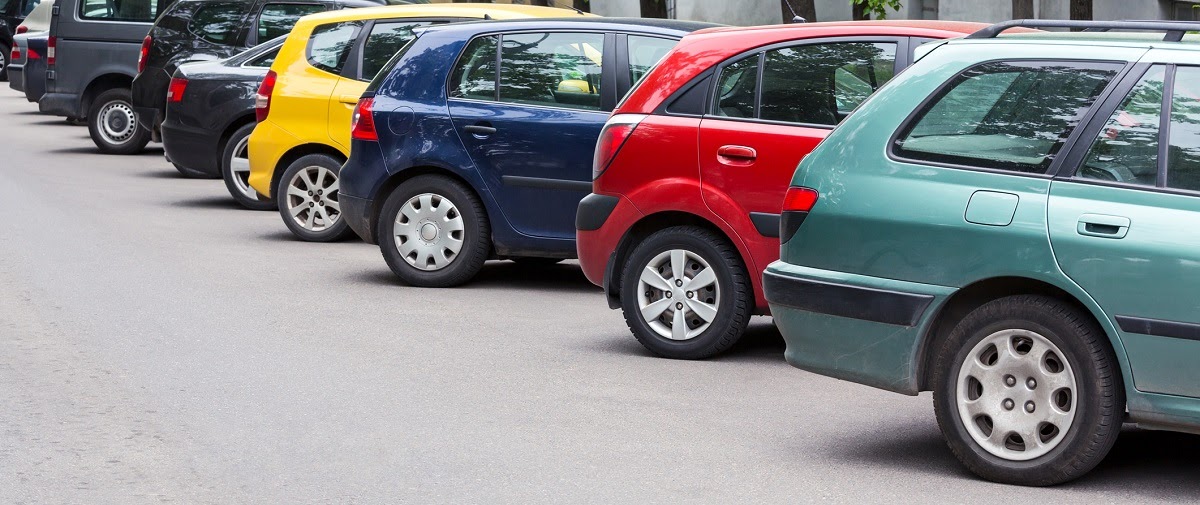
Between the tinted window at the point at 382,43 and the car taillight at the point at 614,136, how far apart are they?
4.39 metres

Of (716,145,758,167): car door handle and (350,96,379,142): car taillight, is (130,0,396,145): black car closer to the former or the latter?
(350,96,379,142): car taillight

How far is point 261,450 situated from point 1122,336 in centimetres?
296

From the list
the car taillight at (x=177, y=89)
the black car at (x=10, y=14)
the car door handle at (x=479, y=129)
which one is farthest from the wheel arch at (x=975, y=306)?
the black car at (x=10, y=14)

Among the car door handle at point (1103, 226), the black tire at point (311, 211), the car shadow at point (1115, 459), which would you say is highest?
the car door handle at point (1103, 226)

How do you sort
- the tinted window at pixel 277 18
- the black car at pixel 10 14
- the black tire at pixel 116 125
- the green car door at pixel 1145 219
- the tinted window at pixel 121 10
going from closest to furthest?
1. the green car door at pixel 1145 219
2. the tinted window at pixel 277 18
3. the tinted window at pixel 121 10
4. the black tire at pixel 116 125
5. the black car at pixel 10 14

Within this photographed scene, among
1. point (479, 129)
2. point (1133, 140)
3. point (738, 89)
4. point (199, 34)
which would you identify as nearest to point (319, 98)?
point (479, 129)

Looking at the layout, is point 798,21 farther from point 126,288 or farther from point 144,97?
point 144,97

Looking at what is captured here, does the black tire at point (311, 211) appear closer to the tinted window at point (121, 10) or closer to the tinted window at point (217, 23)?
the tinted window at point (217, 23)

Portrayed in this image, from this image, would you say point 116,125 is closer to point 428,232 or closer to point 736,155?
point 428,232

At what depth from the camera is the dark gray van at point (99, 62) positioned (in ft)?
65.1

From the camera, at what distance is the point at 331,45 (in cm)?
1229

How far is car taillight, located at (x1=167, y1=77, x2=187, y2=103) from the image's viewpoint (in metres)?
14.4

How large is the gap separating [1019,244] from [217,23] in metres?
13.3

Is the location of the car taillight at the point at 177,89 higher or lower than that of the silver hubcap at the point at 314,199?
higher
